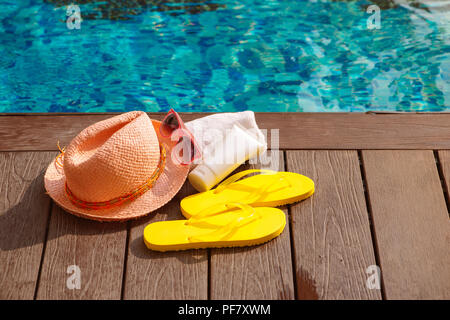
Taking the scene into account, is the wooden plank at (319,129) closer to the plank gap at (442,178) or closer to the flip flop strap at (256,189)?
the plank gap at (442,178)

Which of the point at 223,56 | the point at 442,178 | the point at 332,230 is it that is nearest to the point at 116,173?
the point at 332,230

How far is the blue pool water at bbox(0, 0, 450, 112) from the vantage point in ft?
7.68

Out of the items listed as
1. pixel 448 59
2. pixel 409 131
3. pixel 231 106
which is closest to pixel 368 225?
pixel 409 131

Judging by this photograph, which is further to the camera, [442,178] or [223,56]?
[223,56]

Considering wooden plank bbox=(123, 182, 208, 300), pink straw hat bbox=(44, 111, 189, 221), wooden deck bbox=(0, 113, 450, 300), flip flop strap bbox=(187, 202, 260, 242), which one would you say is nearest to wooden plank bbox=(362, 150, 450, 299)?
wooden deck bbox=(0, 113, 450, 300)

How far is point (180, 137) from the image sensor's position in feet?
5.26

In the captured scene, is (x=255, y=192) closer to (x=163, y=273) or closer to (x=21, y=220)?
(x=163, y=273)

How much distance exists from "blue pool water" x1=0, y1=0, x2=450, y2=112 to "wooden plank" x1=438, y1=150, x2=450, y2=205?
63 cm

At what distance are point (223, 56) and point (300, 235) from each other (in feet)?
4.24

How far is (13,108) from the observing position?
233cm

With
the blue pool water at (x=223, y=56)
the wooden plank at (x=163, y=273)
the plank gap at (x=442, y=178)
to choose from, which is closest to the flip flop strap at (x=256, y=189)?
the wooden plank at (x=163, y=273)

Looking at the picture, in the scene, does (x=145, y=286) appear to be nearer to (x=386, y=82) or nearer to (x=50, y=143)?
(x=50, y=143)

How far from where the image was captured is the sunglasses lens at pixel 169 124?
1586mm

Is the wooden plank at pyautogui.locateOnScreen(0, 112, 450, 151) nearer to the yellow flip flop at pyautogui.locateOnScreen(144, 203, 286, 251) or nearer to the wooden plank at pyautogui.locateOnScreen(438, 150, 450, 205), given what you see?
the wooden plank at pyautogui.locateOnScreen(438, 150, 450, 205)
